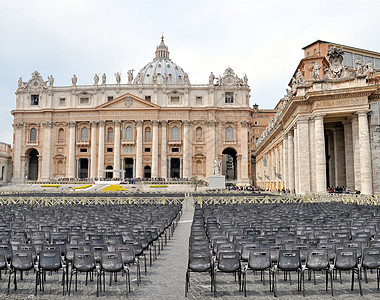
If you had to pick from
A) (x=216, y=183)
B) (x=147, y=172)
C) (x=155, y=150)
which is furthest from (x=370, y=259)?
(x=147, y=172)

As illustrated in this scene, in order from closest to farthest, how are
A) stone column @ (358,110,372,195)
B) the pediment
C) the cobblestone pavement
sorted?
the cobblestone pavement < stone column @ (358,110,372,195) < the pediment

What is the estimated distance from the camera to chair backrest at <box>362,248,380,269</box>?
7.70m

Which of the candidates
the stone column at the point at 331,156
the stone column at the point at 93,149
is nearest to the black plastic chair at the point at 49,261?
the stone column at the point at 331,156

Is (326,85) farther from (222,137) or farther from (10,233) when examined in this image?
(222,137)

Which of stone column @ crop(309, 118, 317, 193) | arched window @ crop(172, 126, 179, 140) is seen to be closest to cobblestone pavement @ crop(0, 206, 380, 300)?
stone column @ crop(309, 118, 317, 193)

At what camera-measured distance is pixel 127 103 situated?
77062 millimetres

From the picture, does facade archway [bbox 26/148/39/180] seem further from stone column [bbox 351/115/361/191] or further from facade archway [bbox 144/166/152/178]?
stone column [bbox 351/115/361/191]

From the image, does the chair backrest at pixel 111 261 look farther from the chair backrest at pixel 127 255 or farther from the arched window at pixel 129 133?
the arched window at pixel 129 133

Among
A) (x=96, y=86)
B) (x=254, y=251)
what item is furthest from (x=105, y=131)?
(x=254, y=251)

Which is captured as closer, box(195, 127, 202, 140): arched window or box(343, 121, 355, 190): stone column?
box(343, 121, 355, 190): stone column

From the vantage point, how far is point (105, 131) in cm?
7819

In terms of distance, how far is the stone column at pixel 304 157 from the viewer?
32812 mm

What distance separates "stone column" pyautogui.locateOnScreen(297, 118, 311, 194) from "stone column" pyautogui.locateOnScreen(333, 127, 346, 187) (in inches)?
305

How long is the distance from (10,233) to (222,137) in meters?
69.5
